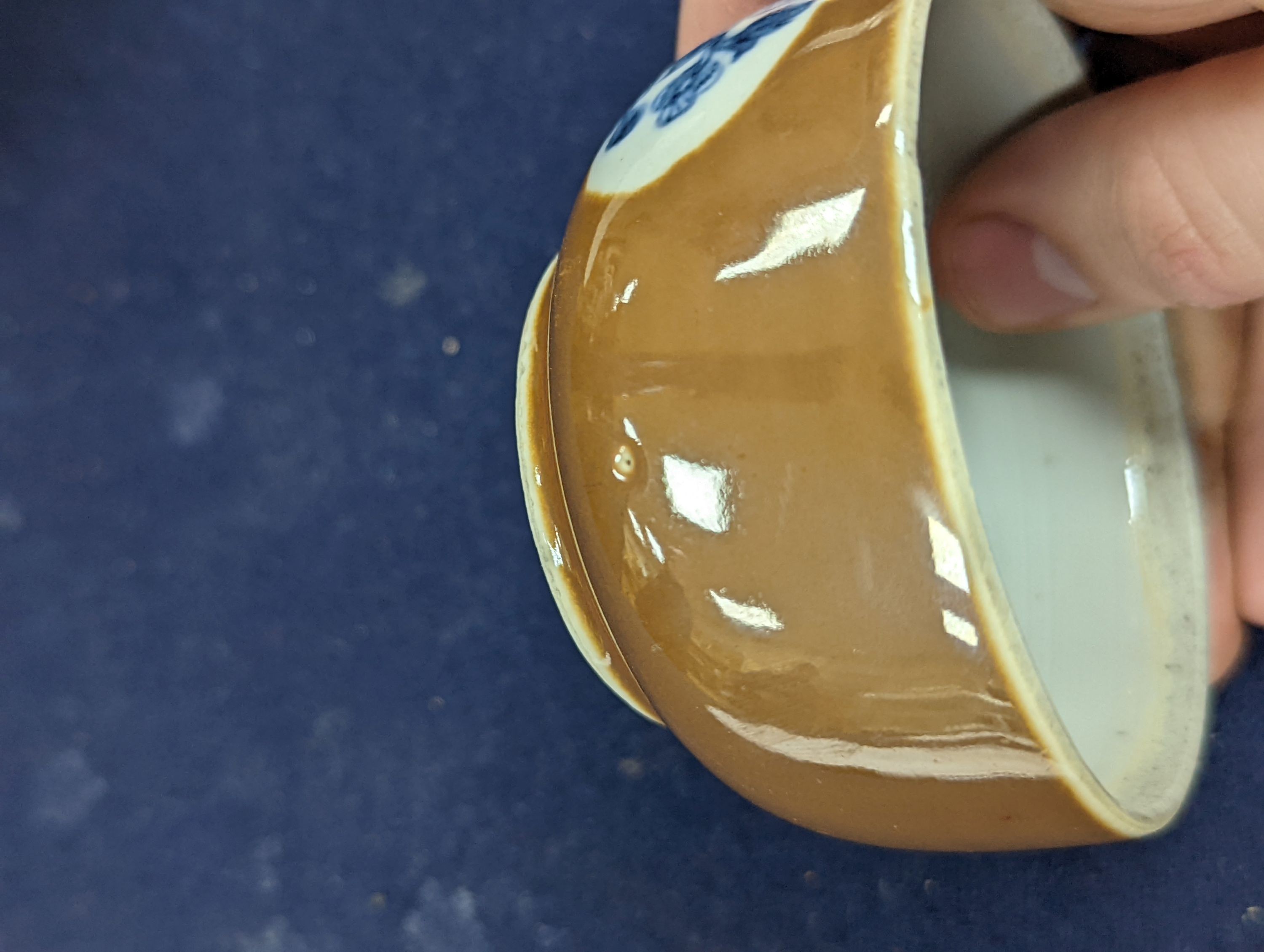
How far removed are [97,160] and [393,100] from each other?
0.51 ft

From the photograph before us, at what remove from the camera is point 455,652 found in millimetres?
470

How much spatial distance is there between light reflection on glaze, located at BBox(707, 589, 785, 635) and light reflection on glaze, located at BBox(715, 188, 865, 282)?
76 mm

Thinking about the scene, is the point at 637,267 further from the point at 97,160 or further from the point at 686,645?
the point at 97,160

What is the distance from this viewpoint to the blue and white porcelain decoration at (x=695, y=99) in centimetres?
23

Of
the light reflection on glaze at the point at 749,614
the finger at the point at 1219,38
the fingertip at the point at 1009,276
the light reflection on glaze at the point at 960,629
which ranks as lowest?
the fingertip at the point at 1009,276

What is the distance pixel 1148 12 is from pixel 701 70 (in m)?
0.12

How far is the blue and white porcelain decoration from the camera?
23 cm

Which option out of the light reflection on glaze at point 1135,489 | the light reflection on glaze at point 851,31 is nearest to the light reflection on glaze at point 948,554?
the light reflection on glaze at point 851,31

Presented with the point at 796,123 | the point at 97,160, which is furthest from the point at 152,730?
the point at 796,123

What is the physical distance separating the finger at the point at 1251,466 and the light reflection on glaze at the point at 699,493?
0.32m

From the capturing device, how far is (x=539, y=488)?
34cm

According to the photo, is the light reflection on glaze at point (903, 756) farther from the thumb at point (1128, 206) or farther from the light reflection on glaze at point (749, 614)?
the thumb at point (1128, 206)

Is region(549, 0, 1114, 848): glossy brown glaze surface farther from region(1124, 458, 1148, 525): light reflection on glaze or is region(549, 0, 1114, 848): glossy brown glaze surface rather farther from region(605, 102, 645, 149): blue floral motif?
region(1124, 458, 1148, 525): light reflection on glaze

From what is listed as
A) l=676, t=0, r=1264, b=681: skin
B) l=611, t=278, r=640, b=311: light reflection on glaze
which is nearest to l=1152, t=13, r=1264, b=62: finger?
l=676, t=0, r=1264, b=681: skin
